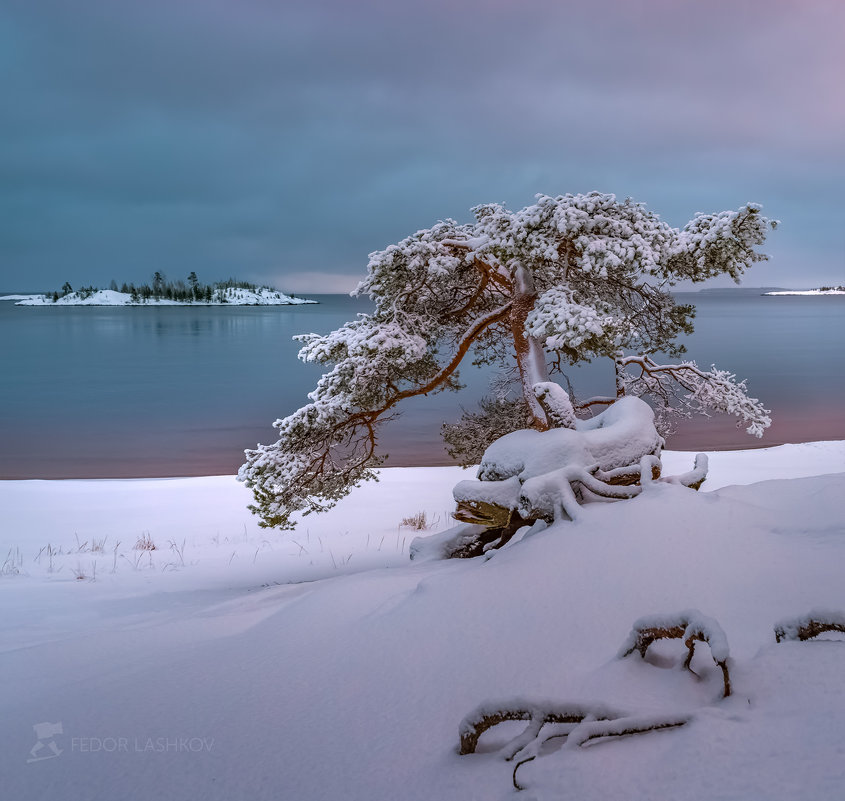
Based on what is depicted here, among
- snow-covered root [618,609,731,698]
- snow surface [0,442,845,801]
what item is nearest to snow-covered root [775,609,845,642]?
snow surface [0,442,845,801]

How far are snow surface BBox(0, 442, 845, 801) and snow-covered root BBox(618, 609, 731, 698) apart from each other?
0.08m

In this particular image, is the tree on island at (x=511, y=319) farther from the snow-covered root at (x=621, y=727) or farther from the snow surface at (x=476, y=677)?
the snow-covered root at (x=621, y=727)

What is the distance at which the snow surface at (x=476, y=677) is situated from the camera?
2.06 m

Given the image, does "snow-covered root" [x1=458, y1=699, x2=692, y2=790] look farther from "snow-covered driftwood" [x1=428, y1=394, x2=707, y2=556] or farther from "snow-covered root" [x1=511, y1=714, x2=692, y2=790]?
"snow-covered driftwood" [x1=428, y1=394, x2=707, y2=556]

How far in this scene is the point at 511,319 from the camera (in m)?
8.88

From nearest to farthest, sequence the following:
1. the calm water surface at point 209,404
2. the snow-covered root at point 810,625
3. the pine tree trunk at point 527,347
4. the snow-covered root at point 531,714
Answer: the snow-covered root at point 531,714 → the snow-covered root at point 810,625 → the pine tree trunk at point 527,347 → the calm water surface at point 209,404

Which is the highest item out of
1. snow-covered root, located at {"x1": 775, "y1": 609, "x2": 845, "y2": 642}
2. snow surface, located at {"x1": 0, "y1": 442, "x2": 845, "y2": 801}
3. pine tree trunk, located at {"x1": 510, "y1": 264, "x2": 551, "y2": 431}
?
pine tree trunk, located at {"x1": 510, "y1": 264, "x2": 551, "y2": 431}

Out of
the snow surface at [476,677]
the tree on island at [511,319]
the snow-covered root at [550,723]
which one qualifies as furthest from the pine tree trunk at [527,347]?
the snow-covered root at [550,723]

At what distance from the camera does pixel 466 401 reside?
110 ft

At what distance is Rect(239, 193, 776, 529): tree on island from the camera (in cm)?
741

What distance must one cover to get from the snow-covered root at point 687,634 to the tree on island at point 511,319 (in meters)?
4.52

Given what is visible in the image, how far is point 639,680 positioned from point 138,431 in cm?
3025

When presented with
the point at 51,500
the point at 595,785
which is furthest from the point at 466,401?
the point at 595,785

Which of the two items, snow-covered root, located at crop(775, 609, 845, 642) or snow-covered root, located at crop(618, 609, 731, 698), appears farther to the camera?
snow-covered root, located at crop(775, 609, 845, 642)
